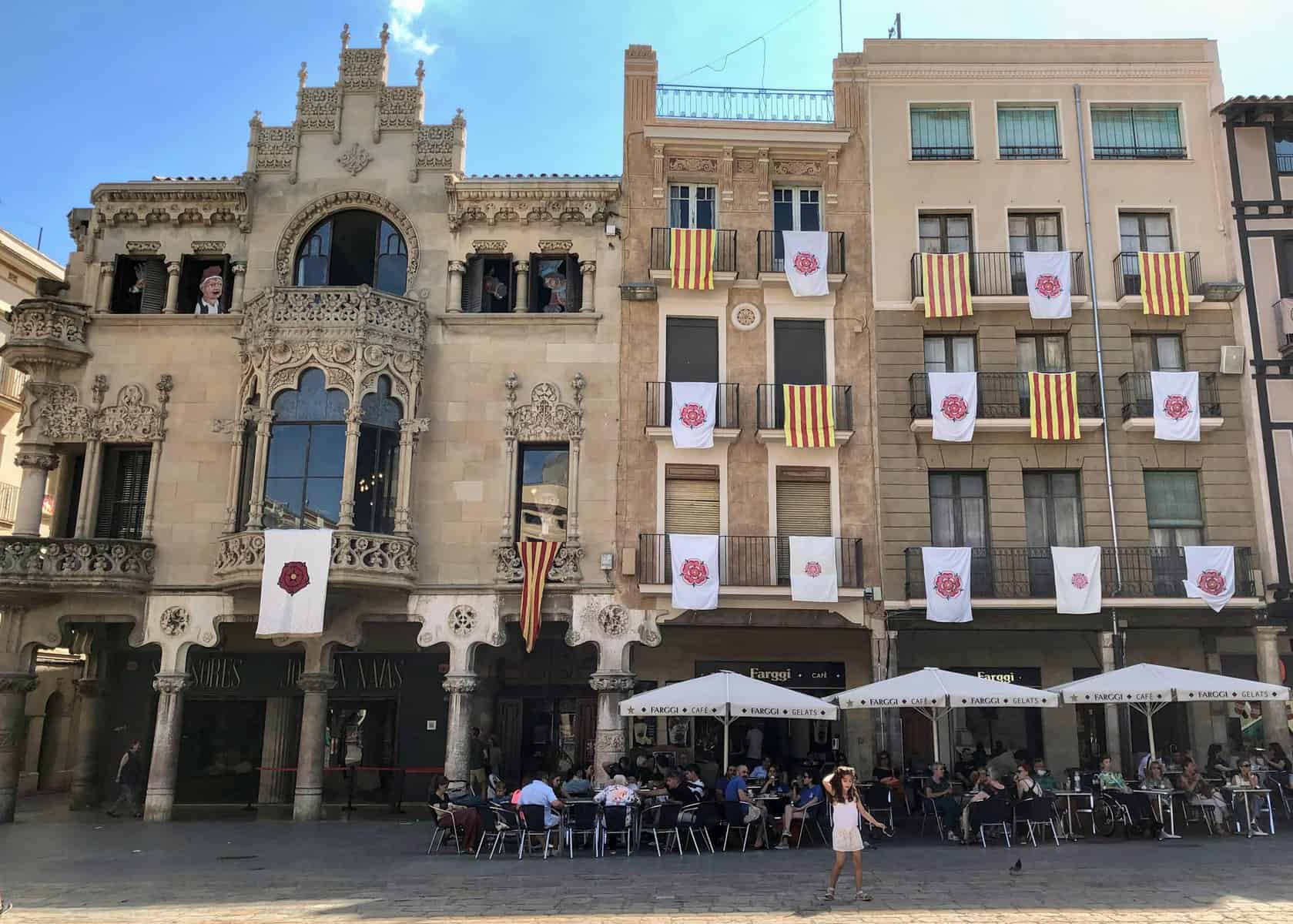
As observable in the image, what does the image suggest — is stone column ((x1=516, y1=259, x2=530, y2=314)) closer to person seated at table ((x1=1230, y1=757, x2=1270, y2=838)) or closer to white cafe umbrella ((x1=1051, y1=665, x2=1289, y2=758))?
white cafe umbrella ((x1=1051, y1=665, x2=1289, y2=758))

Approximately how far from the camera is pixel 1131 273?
1058 inches

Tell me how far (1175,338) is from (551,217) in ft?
51.7

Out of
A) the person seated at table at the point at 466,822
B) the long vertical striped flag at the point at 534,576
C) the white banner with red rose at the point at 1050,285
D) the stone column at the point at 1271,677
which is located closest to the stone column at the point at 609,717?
the long vertical striped flag at the point at 534,576

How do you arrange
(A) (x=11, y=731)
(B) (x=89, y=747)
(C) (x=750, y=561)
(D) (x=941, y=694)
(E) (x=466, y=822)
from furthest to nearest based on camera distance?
(B) (x=89, y=747) < (C) (x=750, y=561) < (A) (x=11, y=731) < (D) (x=941, y=694) < (E) (x=466, y=822)

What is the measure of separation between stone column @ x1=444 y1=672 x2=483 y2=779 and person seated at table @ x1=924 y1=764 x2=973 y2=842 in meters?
9.98

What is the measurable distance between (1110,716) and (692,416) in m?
11.4

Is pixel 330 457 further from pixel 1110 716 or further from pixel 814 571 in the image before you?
pixel 1110 716

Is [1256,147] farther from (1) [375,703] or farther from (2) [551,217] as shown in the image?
(1) [375,703]

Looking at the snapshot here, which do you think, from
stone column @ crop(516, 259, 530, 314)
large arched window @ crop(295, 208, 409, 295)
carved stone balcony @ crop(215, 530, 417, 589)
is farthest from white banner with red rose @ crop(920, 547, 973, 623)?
large arched window @ crop(295, 208, 409, 295)

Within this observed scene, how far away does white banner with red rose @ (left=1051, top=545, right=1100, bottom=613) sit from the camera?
24.5m

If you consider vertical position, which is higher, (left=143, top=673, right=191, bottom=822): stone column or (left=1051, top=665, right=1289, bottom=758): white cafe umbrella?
(left=1051, top=665, right=1289, bottom=758): white cafe umbrella

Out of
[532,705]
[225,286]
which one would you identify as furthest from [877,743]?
[225,286]

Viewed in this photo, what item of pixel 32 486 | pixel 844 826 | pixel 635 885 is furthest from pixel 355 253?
pixel 844 826

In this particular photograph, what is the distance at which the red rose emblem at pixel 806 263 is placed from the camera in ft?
87.3
